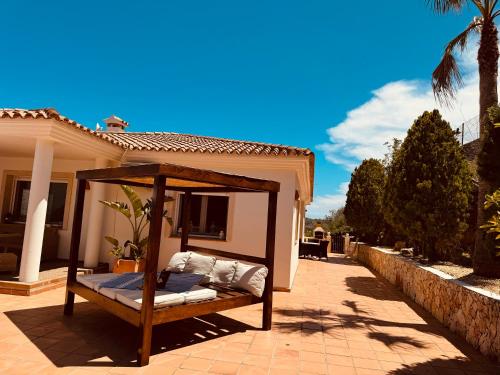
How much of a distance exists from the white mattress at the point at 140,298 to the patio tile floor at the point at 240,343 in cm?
64

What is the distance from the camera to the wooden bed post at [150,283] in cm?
378

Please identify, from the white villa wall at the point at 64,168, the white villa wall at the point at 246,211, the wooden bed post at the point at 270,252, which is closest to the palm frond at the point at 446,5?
the white villa wall at the point at 246,211

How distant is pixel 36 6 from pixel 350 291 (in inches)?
565

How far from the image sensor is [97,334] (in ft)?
15.3

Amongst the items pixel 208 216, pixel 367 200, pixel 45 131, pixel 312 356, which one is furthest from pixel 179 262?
pixel 367 200

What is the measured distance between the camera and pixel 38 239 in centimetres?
679

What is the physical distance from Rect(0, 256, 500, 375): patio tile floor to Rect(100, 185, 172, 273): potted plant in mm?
1657

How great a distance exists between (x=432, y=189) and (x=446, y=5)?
5.36m

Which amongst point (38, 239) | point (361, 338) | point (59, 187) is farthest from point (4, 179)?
point (361, 338)

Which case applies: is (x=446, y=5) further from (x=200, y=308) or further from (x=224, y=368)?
(x=224, y=368)

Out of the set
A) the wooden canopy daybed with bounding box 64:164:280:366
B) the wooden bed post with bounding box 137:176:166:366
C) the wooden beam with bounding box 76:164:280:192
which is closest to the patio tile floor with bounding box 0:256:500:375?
the wooden bed post with bounding box 137:176:166:366

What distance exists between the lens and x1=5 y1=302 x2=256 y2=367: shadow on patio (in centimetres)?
390

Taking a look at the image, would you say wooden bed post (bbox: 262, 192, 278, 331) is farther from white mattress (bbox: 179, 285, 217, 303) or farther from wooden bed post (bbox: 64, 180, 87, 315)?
wooden bed post (bbox: 64, 180, 87, 315)

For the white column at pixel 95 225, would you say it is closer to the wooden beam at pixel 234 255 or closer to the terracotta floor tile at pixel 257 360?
the wooden beam at pixel 234 255
